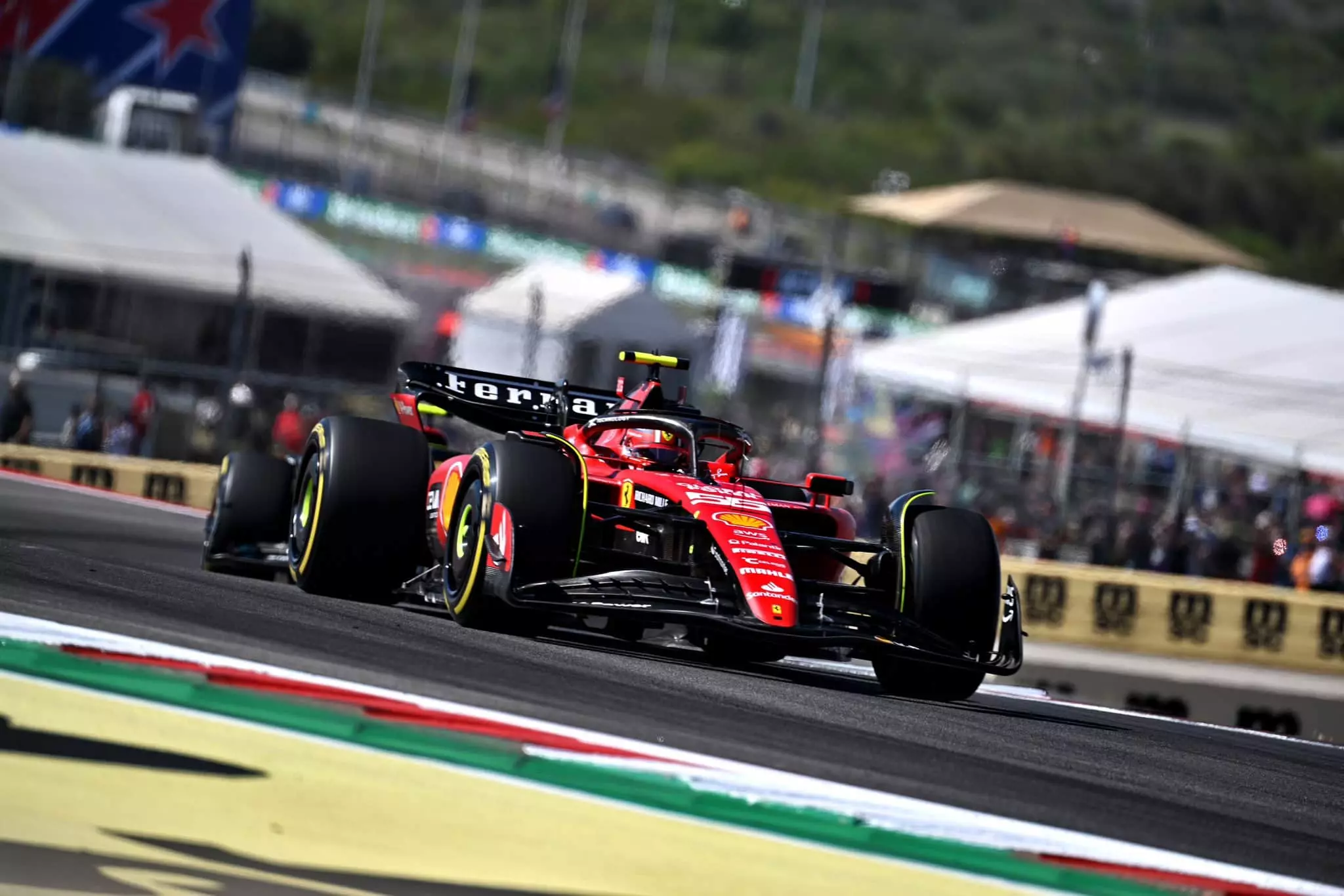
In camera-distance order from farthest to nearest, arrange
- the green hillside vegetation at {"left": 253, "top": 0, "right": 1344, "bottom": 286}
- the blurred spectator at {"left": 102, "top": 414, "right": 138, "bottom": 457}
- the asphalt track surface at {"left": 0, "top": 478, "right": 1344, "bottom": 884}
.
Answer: the green hillside vegetation at {"left": 253, "top": 0, "right": 1344, "bottom": 286} → the blurred spectator at {"left": 102, "top": 414, "right": 138, "bottom": 457} → the asphalt track surface at {"left": 0, "top": 478, "right": 1344, "bottom": 884}

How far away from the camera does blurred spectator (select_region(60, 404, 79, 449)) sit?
68.1ft

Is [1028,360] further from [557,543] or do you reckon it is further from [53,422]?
[557,543]

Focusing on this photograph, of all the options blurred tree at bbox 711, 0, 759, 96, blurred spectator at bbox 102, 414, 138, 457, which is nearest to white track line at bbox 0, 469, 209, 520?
blurred spectator at bbox 102, 414, 138, 457

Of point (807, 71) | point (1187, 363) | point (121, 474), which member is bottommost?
point (121, 474)

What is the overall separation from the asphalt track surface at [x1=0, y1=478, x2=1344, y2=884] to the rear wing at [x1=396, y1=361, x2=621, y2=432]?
1.28 meters

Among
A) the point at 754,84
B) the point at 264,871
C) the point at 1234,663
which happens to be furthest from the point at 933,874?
the point at 754,84

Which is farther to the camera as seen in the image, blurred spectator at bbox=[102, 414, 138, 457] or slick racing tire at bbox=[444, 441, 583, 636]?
blurred spectator at bbox=[102, 414, 138, 457]

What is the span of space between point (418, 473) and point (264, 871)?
5733 mm

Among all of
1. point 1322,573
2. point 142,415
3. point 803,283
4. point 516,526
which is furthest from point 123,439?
point 803,283

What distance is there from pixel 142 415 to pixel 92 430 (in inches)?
29.9

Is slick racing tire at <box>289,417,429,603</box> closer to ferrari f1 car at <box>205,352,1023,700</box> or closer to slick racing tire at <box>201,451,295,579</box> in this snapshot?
ferrari f1 car at <box>205,352,1023,700</box>

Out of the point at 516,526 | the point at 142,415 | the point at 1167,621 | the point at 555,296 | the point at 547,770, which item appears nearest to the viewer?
the point at 547,770

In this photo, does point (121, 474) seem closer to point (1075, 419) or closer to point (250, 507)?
point (250, 507)

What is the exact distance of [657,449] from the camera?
10.5 m
